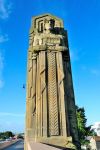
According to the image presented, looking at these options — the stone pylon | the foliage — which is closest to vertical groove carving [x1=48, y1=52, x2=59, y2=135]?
the stone pylon

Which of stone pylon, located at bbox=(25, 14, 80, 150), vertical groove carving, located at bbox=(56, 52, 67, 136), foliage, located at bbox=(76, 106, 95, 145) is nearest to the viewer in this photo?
stone pylon, located at bbox=(25, 14, 80, 150)

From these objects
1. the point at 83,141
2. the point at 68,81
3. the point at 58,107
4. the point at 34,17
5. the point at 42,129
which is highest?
the point at 34,17

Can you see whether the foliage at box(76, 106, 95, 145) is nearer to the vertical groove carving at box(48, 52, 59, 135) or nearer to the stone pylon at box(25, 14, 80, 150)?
the stone pylon at box(25, 14, 80, 150)

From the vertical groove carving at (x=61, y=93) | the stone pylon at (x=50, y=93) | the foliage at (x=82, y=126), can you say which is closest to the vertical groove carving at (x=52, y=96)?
the stone pylon at (x=50, y=93)

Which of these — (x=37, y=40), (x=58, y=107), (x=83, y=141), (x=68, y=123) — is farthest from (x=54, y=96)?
(x=83, y=141)

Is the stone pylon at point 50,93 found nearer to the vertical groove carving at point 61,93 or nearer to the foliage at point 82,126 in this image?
the vertical groove carving at point 61,93

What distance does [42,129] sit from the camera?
416 inches

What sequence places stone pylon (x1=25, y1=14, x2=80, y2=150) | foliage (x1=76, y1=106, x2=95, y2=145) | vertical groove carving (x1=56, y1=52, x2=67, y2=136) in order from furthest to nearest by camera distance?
1. foliage (x1=76, y1=106, x2=95, y2=145)
2. vertical groove carving (x1=56, y1=52, x2=67, y2=136)
3. stone pylon (x1=25, y1=14, x2=80, y2=150)

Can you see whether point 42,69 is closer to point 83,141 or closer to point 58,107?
point 58,107

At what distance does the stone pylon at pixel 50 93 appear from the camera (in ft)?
34.9

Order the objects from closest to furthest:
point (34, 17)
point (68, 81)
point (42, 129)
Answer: point (42, 129), point (68, 81), point (34, 17)

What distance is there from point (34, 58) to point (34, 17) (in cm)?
388

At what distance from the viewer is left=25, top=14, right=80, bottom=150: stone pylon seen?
10.6m

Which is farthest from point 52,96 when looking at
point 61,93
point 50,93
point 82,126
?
point 82,126
